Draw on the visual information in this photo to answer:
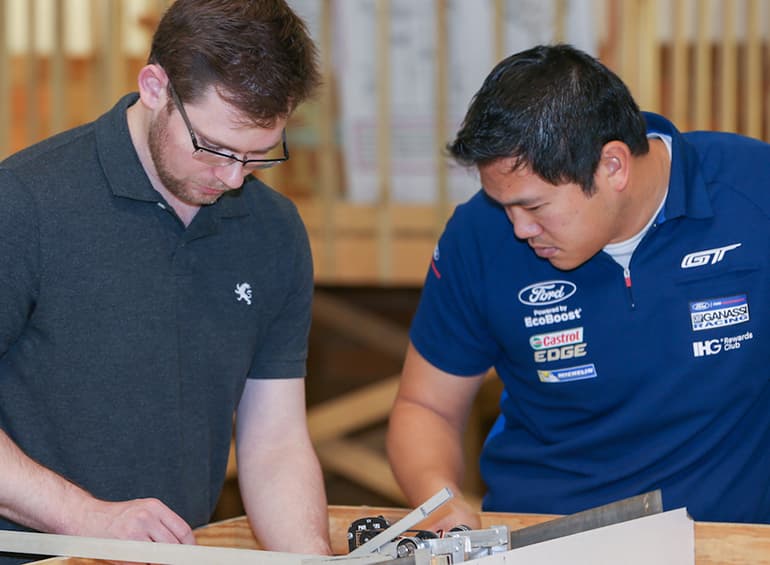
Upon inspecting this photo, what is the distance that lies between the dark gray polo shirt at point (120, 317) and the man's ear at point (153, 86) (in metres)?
0.10

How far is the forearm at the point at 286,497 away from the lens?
76.3 inches

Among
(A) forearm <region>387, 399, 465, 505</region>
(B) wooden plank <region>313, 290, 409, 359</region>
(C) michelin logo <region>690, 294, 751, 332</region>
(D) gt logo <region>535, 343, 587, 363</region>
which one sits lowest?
(B) wooden plank <region>313, 290, 409, 359</region>

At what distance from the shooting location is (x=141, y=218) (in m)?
1.88

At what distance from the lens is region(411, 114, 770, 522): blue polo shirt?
2004 millimetres

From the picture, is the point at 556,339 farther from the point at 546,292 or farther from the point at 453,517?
the point at 453,517

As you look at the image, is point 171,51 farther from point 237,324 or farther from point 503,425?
point 503,425

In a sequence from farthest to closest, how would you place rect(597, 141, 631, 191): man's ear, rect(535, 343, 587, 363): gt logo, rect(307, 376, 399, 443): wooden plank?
rect(307, 376, 399, 443): wooden plank < rect(535, 343, 587, 363): gt logo < rect(597, 141, 631, 191): man's ear

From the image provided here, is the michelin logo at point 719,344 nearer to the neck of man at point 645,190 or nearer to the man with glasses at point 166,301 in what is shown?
the neck of man at point 645,190

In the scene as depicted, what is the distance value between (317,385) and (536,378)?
9.52 feet

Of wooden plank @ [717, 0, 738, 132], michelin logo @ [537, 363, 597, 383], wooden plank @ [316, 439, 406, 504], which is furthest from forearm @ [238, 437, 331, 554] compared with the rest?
wooden plank @ [316, 439, 406, 504]

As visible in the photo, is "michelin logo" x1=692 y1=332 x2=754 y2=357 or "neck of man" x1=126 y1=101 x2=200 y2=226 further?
"michelin logo" x1=692 y1=332 x2=754 y2=357

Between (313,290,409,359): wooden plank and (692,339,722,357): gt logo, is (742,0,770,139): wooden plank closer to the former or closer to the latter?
(692,339,722,357): gt logo

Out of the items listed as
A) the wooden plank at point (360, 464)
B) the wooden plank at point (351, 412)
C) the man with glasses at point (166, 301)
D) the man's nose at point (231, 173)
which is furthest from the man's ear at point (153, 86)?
the wooden plank at point (360, 464)

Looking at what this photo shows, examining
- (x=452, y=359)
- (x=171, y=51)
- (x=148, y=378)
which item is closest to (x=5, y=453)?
(x=148, y=378)
